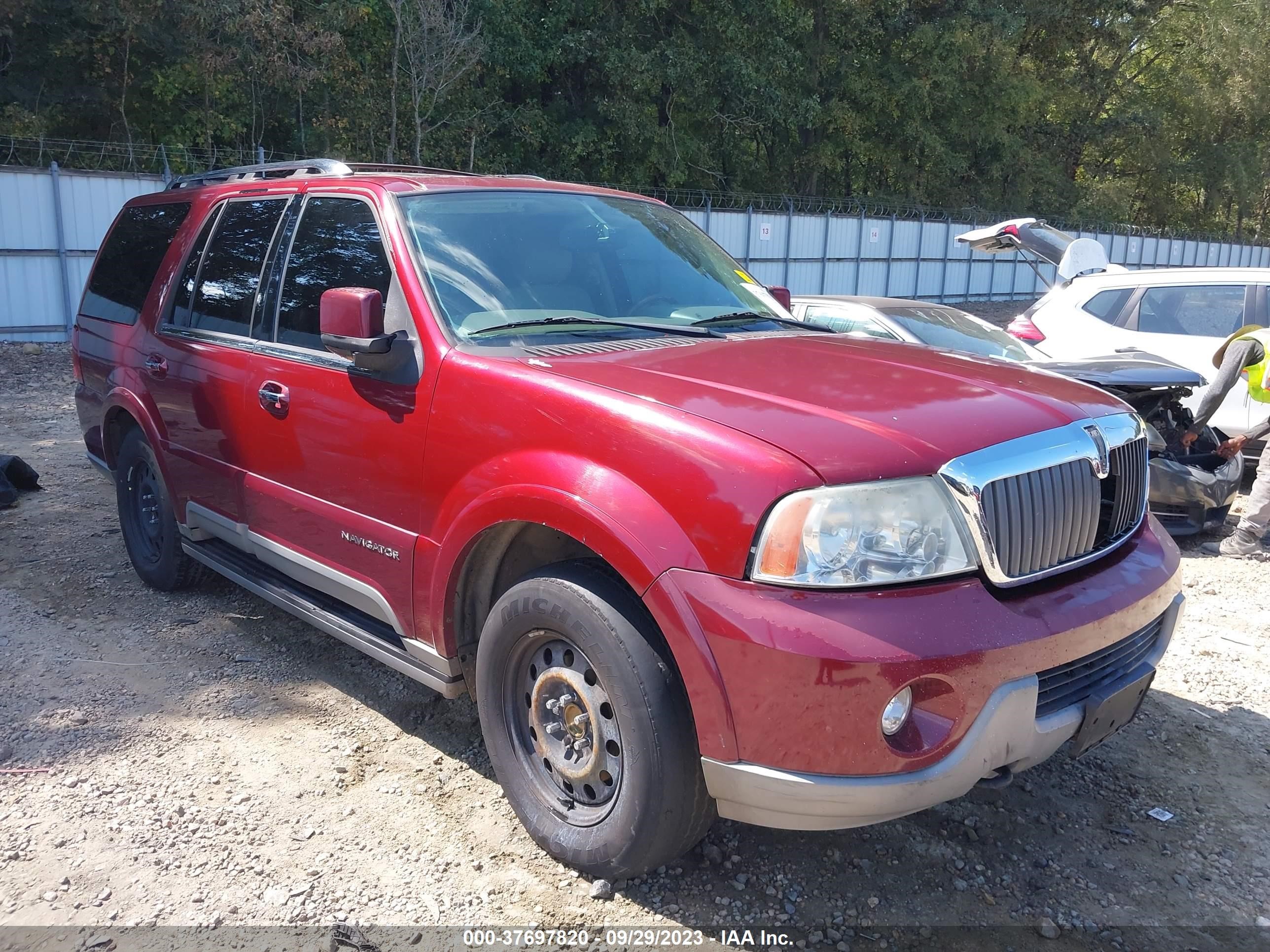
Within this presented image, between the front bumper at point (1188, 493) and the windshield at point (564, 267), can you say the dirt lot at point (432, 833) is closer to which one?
the windshield at point (564, 267)

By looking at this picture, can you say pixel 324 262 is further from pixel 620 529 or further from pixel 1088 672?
pixel 1088 672

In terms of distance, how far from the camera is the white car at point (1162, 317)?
818cm

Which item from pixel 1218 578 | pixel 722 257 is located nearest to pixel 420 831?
pixel 722 257

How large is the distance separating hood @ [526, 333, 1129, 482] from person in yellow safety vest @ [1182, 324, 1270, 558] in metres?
3.74

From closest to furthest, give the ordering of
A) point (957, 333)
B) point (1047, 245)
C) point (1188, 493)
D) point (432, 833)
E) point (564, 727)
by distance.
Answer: point (564, 727) < point (432, 833) < point (1188, 493) < point (957, 333) < point (1047, 245)

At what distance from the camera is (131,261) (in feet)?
17.7

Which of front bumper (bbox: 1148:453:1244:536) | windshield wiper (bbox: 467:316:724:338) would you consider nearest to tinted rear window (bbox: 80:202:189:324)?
windshield wiper (bbox: 467:316:724:338)

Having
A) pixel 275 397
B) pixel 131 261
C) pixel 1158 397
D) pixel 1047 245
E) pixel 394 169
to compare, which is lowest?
pixel 1158 397

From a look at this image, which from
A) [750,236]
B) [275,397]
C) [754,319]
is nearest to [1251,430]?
[754,319]

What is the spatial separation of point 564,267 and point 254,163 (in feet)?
61.8

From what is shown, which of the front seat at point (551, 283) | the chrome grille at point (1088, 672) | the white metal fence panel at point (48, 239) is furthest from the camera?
the white metal fence panel at point (48, 239)

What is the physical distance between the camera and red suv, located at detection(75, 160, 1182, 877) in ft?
7.84

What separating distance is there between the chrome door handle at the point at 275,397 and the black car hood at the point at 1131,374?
13.6ft

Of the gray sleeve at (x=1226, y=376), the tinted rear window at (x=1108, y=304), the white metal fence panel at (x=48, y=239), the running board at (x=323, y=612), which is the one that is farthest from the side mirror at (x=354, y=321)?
the white metal fence panel at (x=48, y=239)
